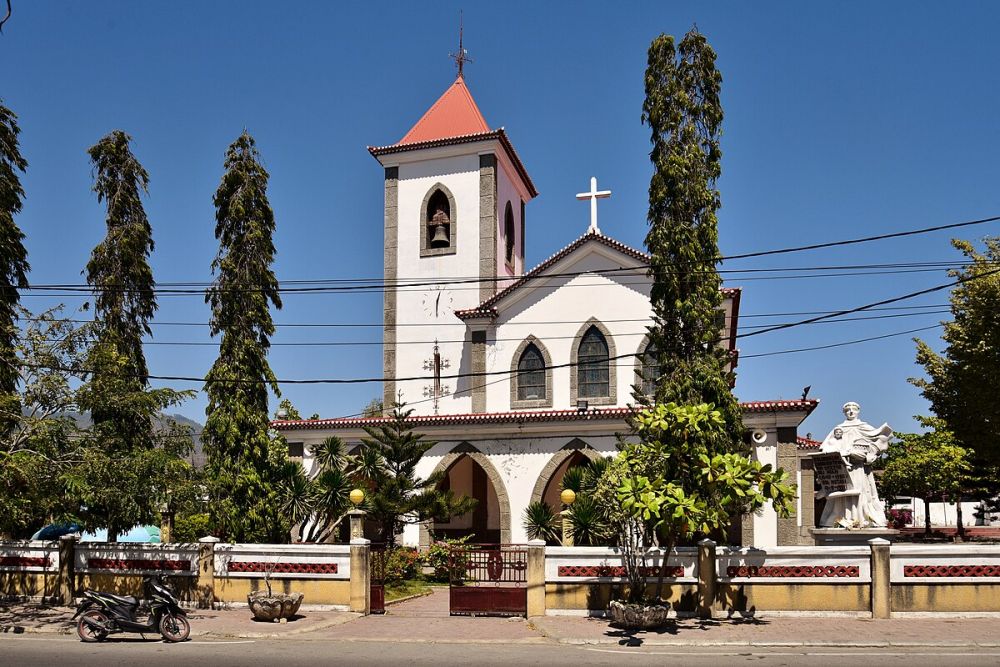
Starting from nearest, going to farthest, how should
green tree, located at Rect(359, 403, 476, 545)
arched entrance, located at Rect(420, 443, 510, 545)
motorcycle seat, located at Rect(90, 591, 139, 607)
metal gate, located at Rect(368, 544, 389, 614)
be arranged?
motorcycle seat, located at Rect(90, 591, 139, 607) < metal gate, located at Rect(368, 544, 389, 614) < green tree, located at Rect(359, 403, 476, 545) < arched entrance, located at Rect(420, 443, 510, 545)

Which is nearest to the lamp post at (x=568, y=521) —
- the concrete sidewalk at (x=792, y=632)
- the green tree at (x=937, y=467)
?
the concrete sidewalk at (x=792, y=632)

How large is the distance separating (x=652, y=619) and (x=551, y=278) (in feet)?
52.2

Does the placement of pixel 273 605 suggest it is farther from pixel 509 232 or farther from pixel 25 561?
pixel 509 232

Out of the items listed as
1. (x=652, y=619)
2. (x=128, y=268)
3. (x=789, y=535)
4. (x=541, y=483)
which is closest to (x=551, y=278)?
(x=541, y=483)

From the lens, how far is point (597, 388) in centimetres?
2839

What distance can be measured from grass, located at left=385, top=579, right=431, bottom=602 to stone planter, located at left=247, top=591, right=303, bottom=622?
3675mm

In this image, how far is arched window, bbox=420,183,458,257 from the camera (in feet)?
108

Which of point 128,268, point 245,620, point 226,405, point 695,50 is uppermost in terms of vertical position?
point 695,50

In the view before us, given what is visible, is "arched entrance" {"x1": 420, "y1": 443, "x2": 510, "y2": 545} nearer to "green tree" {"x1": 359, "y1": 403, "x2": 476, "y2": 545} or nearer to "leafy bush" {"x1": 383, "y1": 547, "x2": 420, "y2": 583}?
"green tree" {"x1": 359, "y1": 403, "x2": 476, "y2": 545}

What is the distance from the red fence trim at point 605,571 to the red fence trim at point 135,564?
8117 millimetres

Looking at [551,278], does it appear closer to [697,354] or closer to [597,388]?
[597,388]

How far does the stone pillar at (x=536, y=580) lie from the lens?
53.7ft

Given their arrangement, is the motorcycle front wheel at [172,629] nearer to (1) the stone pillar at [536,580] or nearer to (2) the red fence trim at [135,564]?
(2) the red fence trim at [135,564]

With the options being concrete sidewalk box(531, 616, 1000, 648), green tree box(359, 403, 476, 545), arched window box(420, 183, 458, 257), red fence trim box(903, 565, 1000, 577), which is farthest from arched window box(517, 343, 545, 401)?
red fence trim box(903, 565, 1000, 577)
